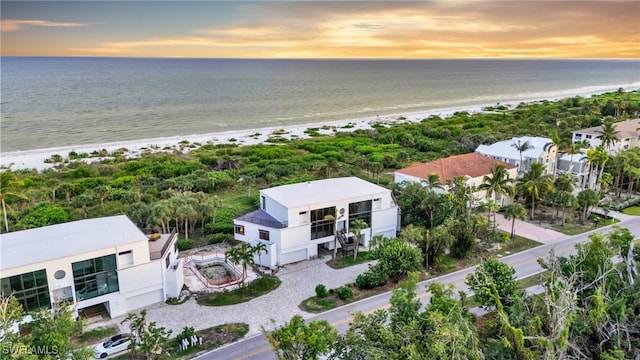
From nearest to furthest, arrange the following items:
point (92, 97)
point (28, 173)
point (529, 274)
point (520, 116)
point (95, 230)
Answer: point (95, 230) < point (529, 274) < point (28, 173) < point (520, 116) < point (92, 97)

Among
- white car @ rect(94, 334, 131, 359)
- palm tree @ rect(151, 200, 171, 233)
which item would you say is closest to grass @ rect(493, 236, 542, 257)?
palm tree @ rect(151, 200, 171, 233)

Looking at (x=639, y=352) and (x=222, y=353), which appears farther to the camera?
(x=222, y=353)

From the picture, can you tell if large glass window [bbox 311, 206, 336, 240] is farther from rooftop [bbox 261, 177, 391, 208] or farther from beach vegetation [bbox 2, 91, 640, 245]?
beach vegetation [bbox 2, 91, 640, 245]

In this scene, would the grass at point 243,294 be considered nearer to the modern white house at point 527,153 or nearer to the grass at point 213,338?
the grass at point 213,338

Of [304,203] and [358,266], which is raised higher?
[304,203]

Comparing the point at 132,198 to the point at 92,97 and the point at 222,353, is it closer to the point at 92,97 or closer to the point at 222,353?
the point at 222,353

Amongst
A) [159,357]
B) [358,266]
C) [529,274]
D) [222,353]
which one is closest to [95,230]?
[159,357]

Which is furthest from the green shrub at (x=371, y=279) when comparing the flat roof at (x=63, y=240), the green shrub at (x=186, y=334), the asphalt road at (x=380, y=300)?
the flat roof at (x=63, y=240)
